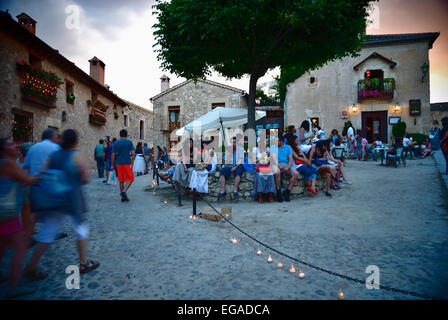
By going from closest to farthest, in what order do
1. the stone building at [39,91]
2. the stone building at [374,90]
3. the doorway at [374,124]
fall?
the stone building at [39,91] → the stone building at [374,90] → the doorway at [374,124]

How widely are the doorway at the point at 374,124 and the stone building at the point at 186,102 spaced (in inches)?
418

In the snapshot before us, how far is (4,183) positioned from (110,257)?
1484mm

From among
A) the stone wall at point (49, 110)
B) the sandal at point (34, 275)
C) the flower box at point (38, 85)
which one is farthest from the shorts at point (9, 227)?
the flower box at point (38, 85)

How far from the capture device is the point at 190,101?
79.6ft

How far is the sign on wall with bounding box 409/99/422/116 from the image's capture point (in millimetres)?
17094

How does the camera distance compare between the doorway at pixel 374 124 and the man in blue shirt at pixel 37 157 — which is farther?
the doorway at pixel 374 124

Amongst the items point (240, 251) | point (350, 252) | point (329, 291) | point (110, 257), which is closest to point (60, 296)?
point (110, 257)

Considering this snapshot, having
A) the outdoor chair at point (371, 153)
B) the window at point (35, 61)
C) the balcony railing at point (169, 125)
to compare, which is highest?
the window at point (35, 61)

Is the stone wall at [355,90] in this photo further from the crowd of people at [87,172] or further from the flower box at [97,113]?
the flower box at [97,113]

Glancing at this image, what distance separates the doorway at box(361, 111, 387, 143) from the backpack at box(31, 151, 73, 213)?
1987 cm

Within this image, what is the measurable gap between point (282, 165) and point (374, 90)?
15.7m

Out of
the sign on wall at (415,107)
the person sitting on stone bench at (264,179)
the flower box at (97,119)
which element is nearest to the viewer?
the person sitting on stone bench at (264,179)

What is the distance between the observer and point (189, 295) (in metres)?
2.27

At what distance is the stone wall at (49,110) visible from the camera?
9.02m
